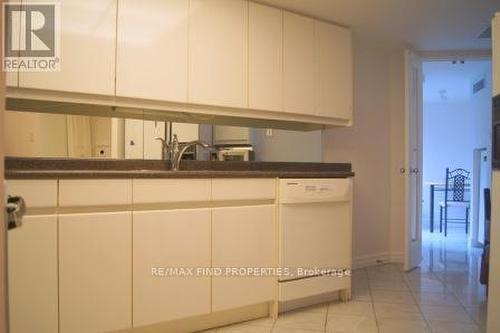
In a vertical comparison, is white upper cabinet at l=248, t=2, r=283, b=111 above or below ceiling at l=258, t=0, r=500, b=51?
below

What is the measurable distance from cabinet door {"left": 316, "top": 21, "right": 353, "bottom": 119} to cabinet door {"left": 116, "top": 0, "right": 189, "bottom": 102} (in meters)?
1.04

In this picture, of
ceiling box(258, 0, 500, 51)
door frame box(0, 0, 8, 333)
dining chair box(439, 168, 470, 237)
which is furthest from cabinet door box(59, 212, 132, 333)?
dining chair box(439, 168, 470, 237)

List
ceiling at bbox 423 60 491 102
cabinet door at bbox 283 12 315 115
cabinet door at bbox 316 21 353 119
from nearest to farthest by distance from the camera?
cabinet door at bbox 283 12 315 115 → cabinet door at bbox 316 21 353 119 → ceiling at bbox 423 60 491 102

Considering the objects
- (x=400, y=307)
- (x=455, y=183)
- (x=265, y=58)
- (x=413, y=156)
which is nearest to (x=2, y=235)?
(x=265, y=58)

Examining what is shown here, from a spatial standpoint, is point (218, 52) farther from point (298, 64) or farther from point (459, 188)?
point (459, 188)

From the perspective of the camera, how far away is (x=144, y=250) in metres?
1.75

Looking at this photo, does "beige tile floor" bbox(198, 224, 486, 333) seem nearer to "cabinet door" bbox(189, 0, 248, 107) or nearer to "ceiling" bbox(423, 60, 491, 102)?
"cabinet door" bbox(189, 0, 248, 107)

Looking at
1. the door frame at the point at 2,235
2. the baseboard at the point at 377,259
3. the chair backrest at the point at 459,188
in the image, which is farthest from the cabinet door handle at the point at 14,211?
the chair backrest at the point at 459,188

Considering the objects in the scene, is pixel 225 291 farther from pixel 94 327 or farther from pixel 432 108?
pixel 432 108

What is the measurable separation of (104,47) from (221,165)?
0.91 meters

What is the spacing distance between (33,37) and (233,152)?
140 cm

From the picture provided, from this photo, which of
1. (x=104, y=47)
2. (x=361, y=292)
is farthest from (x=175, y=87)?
(x=361, y=292)

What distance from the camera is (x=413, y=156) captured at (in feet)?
10.8

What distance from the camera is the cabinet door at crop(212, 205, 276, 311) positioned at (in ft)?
6.40
